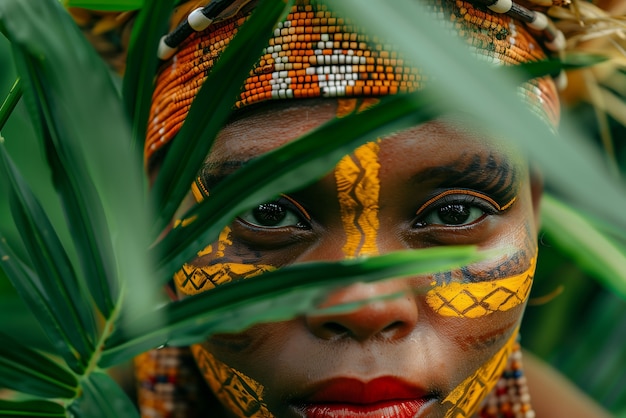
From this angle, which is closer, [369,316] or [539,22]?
[369,316]

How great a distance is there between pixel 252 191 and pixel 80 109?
18cm

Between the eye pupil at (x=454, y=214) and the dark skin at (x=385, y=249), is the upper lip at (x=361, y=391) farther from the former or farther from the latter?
the eye pupil at (x=454, y=214)

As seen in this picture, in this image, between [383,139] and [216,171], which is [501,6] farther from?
[216,171]

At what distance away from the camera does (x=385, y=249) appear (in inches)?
41.7

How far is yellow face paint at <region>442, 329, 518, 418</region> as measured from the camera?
112 cm

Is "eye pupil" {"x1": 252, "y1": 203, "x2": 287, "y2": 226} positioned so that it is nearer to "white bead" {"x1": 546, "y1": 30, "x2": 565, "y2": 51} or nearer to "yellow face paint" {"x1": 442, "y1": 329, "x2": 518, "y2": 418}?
"yellow face paint" {"x1": 442, "y1": 329, "x2": 518, "y2": 418}

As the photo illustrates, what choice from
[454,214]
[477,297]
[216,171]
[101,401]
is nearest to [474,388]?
[477,297]

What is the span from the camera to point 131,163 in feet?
A: 2.59

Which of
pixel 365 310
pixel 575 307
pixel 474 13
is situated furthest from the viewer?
pixel 575 307

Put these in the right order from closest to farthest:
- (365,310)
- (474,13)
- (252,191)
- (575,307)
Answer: (252,191)
(365,310)
(474,13)
(575,307)

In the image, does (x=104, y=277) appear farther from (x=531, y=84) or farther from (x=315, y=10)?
(x=531, y=84)

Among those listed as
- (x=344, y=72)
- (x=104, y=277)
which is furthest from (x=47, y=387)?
(x=344, y=72)

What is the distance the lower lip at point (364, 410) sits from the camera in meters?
1.04

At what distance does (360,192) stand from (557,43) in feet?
1.40
